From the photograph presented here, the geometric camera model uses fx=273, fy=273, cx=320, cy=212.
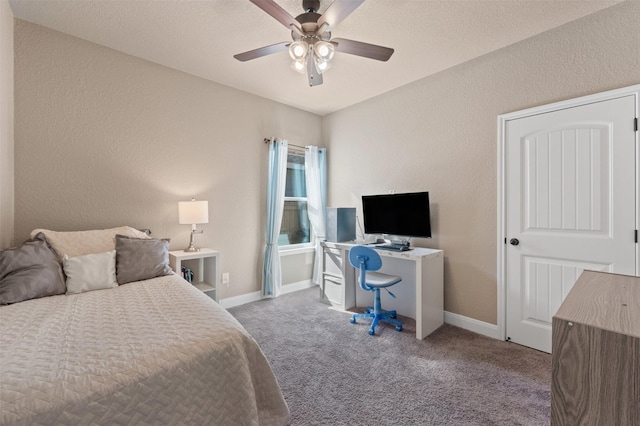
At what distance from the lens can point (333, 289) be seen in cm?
349

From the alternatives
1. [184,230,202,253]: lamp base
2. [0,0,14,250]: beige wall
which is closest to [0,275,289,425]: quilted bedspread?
[0,0,14,250]: beige wall

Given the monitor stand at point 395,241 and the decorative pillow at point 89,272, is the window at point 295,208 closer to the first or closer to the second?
the monitor stand at point 395,241

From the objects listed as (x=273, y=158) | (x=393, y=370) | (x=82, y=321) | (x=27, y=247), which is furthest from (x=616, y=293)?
(x=273, y=158)

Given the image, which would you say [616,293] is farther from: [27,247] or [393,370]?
[27,247]

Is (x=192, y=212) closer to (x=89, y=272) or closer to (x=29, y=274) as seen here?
(x=89, y=272)

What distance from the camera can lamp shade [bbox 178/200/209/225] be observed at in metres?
2.85

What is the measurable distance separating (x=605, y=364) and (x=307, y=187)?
147 inches

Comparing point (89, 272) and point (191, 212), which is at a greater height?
point (191, 212)

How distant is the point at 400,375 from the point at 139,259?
2.23 m

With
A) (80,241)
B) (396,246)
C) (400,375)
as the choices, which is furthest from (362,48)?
(80,241)

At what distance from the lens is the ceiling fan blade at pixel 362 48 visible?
1937 mm

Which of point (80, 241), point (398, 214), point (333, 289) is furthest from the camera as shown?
point (333, 289)

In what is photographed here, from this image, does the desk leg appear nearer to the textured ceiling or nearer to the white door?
the white door

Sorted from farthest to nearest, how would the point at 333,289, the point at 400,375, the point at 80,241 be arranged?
the point at 333,289 < the point at 80,241 < the point at 400,375
